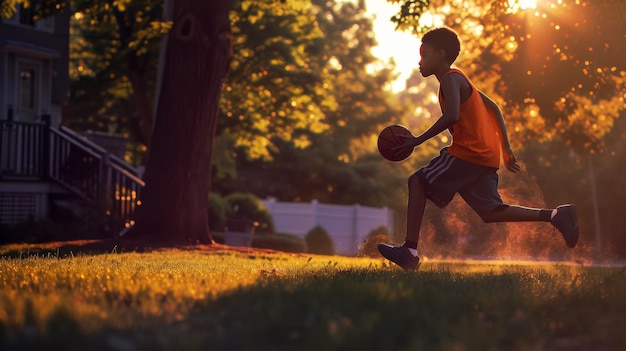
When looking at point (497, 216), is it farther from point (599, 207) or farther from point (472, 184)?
point (599, 207)

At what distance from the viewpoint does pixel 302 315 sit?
4.80 metres

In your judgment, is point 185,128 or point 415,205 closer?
point 415,205

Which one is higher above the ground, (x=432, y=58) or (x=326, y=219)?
(x=432, y=58)

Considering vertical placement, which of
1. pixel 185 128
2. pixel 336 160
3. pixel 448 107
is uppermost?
pixel 448 107

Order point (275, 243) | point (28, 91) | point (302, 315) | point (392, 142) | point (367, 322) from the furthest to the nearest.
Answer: point (275, 243), point (28, 91), point (392, 142), point (302, 315), point (367, 322)

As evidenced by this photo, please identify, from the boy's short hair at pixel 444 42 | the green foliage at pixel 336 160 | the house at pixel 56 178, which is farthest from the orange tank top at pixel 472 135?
the green foliage at pixel 336 160

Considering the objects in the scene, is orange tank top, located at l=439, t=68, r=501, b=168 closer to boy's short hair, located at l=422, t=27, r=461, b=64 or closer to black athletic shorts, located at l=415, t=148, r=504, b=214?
black athletic shorts, located at l=415, t=148, r=504, b=214

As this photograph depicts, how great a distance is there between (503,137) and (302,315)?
159 inches

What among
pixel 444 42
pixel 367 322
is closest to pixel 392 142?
pixel 444 42

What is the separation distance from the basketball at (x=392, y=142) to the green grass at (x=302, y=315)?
5.29ft

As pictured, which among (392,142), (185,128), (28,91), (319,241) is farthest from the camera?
(319,241)

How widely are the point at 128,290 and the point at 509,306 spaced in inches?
93.0

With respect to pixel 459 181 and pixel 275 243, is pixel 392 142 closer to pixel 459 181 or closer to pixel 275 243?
pixel 459 181

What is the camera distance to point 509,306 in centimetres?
540
